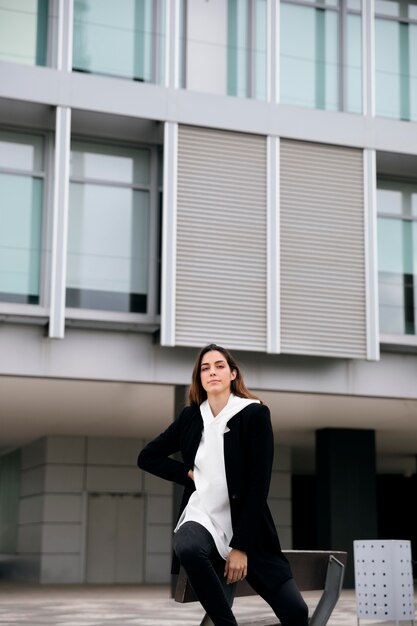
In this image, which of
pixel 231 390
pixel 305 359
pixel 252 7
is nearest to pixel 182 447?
pixel 231 390

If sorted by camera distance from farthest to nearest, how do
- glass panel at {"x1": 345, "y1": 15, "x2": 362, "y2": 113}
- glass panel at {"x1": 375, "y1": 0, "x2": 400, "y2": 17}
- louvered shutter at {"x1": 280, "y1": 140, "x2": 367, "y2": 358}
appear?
glass panel at {"x1": 375, "y1": 0, "x2": 400, "y2": 17} < glass panel at {"x1": 345, "y1": 15, "x2": 362, "y2": 113} < louvered shutter at {"x1": 280, "y1": 140, "x2": 367, "y2": 358}

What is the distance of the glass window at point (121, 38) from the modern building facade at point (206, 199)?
0.10ft

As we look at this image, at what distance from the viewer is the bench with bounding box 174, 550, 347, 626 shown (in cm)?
415

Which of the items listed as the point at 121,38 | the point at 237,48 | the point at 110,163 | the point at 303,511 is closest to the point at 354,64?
the point at 237,48

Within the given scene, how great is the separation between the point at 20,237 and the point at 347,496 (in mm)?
8690

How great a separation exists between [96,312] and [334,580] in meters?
12.1

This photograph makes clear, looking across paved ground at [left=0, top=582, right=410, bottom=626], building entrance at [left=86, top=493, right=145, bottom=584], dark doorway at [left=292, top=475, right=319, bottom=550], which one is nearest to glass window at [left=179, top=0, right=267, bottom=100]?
paved ground at [left=0, top=582, right=410, bottom=626]

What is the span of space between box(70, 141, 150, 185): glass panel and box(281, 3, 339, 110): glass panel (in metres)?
2.59

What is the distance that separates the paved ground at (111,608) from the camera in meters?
12.6

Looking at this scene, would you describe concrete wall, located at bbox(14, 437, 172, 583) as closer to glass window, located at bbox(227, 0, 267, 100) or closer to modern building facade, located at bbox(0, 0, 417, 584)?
modern building facade, located at bbox(0, 0, 417, 584)

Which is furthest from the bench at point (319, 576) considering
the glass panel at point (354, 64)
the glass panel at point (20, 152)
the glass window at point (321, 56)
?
the glass panel at point (354, 64)

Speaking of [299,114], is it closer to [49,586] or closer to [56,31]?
[56,31]

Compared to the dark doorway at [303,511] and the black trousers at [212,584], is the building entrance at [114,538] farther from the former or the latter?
the black trousers at [212,584]

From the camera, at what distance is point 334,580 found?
423 centimetres
